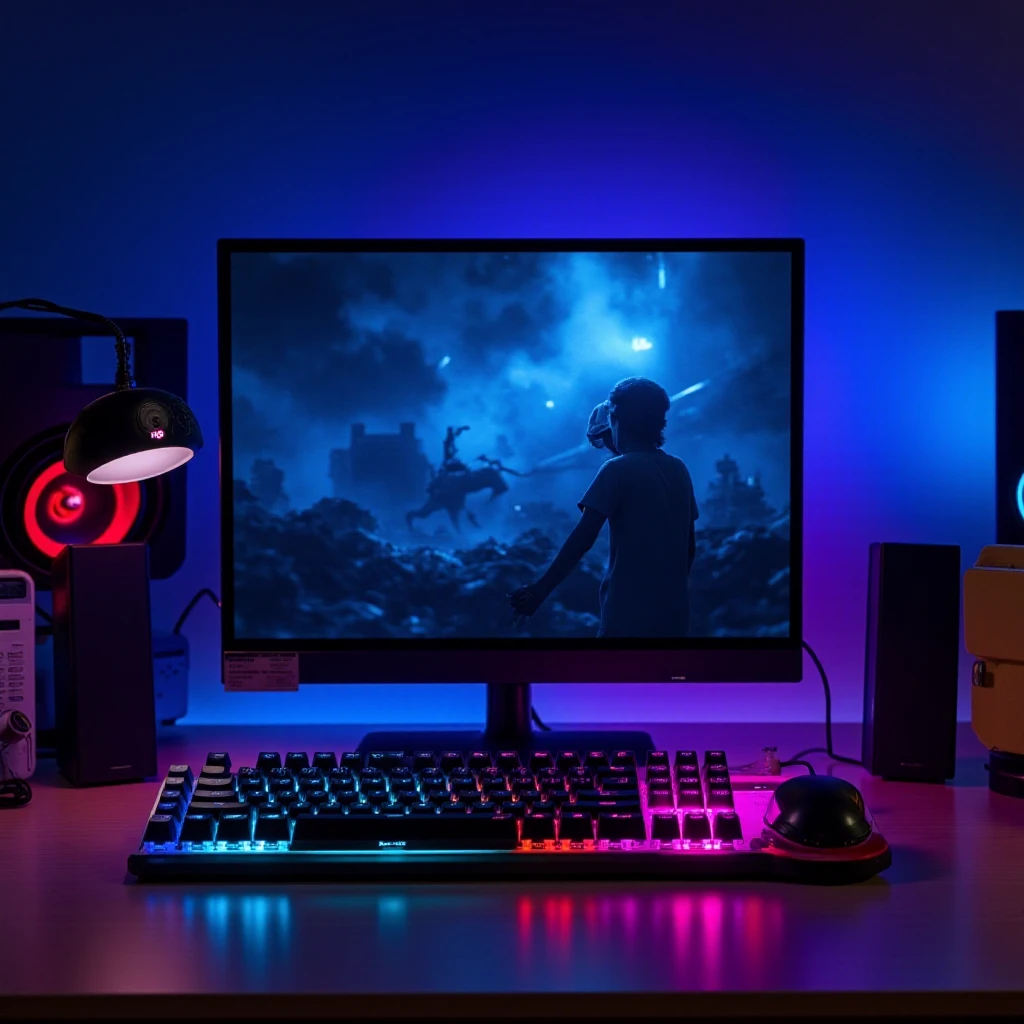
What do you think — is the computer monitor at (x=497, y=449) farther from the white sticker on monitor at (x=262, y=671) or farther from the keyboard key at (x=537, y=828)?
the keyboard key at (x=537, y=828)

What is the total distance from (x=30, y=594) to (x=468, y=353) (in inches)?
20.2

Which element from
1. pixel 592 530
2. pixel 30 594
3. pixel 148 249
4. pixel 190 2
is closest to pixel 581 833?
pixel 592 530

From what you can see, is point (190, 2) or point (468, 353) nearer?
point (468, 353)

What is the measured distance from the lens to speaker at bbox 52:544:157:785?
105 centimetres

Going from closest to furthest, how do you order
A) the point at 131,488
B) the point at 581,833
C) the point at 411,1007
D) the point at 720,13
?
1. the point at 411,1007
2. the point at 581,833
3. the point at 131,488
4. the point at 720,13

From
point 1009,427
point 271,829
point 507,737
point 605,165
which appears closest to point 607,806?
point 271,829

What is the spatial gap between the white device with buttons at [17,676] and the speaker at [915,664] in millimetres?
856

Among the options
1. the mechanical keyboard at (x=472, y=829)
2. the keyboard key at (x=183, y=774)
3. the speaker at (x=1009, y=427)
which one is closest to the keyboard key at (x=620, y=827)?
the mechanical keyboard at (x=472, y=829)

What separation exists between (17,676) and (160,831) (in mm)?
358

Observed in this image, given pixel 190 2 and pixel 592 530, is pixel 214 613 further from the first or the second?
pixel 190 2

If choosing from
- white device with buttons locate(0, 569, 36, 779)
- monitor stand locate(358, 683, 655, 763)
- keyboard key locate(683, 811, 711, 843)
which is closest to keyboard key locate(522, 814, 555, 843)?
keyboard key locate(683, 811, 711, 843)

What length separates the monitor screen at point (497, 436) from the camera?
1124 millimetres

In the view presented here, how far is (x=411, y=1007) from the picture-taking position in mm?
603

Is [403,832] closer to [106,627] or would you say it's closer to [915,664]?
[106,627]
